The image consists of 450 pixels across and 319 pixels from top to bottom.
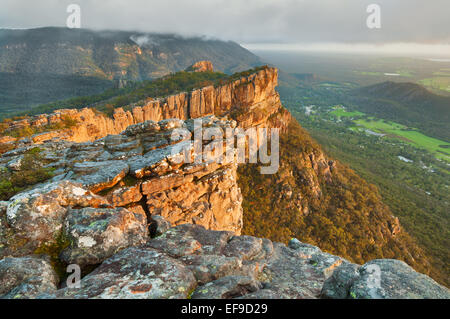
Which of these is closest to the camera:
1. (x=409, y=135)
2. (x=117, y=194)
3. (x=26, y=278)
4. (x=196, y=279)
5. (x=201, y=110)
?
(x=26, y=278)

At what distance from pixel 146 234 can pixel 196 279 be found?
3.68m

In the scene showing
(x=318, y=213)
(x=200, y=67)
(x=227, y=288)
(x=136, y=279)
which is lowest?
(x=318, y=213)

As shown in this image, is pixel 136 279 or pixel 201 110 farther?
pixel 201 110

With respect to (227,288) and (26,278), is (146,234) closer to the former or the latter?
(26,278)

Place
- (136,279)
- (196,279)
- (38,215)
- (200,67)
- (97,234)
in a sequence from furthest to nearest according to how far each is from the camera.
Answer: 1. (200,67)
2. (38,215)
3. (97,234)
4. (196,279)
5. (136,279)

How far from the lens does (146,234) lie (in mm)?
9945

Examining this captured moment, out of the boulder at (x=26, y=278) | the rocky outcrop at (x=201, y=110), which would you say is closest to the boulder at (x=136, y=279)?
the boulder at (x=26, y=278)

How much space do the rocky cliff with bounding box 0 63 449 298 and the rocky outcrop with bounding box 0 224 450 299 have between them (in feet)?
0.12

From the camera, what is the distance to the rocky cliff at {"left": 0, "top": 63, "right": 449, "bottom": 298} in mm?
6668

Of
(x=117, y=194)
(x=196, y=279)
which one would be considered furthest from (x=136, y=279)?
(x=117, y=194)

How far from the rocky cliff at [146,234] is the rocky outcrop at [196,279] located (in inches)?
1.4

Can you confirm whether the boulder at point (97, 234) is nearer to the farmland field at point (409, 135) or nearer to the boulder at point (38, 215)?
the boulder at point (38, 215)

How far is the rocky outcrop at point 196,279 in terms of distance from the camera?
6184 millimetres
